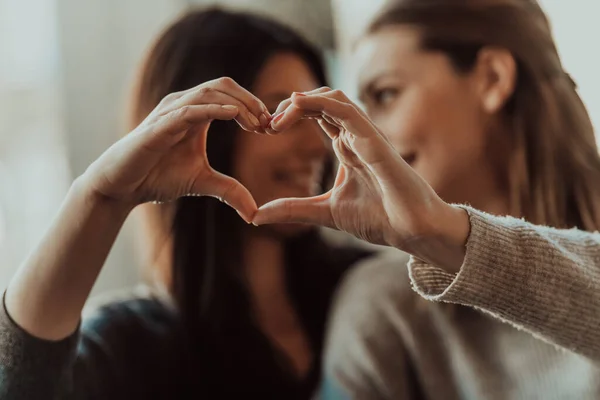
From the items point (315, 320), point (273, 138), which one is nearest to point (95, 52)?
point (273, 138)

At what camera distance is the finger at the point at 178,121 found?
19.8 inches

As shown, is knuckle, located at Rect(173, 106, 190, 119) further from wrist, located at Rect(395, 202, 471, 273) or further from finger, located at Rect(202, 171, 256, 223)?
wrist, located at Rect(395, 202, 471, 273)

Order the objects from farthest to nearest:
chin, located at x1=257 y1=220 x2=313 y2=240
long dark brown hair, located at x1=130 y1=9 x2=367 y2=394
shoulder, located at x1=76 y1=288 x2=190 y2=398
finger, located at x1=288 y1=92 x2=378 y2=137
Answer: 1. chin, located at x1=257 y1=220 x2=313 y2=240
2. long dark brown hair, located at x1=130 y1=9 x2=367 y2=394
3. shoulder, located at x1=76 y1=288 x2=190 y2=398
4. finger, located at x1=288 y1=92 x2=378 y2=137

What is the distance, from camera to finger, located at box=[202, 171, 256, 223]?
554mm

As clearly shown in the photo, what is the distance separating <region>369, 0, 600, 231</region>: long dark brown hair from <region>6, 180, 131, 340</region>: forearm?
1.37 ft

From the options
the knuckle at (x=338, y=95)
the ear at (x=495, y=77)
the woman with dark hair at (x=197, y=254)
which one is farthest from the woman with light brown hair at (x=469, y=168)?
the knuckle at (x=338, y=95)

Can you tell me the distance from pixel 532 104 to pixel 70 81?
2.12ft

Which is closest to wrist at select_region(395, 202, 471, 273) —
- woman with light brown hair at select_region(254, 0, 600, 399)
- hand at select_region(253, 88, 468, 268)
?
hand at select_region(253, 88, 468, 268)

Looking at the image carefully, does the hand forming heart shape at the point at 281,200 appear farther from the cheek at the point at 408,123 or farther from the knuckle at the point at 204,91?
the cheek at the point at 408,123

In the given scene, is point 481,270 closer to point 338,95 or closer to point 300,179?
point 338,95

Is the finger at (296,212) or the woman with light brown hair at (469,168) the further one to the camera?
the woman with light brown hair at (469,168)

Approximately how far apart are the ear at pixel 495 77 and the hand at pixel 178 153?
0.36 metres

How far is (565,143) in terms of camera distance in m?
0.75

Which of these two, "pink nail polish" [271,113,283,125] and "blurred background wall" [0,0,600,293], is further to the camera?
"blurred background wall" [0,0,600,293]
